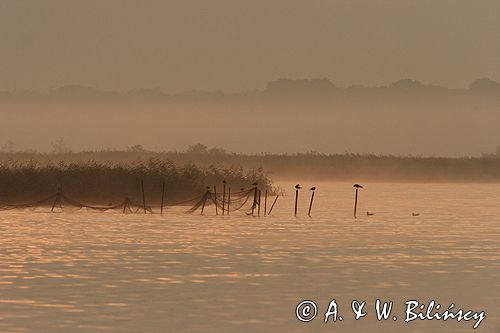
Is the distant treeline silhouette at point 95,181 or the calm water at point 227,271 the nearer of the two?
the calm water at point 227,271

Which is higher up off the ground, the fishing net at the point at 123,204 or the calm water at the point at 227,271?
the fishing net at the point at 123,204

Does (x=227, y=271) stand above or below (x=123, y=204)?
below

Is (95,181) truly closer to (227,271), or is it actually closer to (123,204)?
(123,204)

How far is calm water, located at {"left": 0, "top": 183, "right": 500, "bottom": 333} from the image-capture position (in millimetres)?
17188

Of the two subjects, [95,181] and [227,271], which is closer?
[227,271]

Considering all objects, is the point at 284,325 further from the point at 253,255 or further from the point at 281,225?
the point at 281,225

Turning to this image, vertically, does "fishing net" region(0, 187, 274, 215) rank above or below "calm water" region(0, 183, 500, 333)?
above

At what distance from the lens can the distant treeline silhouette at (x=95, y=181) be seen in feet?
145

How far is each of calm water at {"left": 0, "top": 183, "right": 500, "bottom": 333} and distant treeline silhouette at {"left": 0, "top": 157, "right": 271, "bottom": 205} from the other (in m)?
3.01

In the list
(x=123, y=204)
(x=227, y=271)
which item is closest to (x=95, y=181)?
(x=123, y=204)

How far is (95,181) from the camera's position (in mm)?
44938

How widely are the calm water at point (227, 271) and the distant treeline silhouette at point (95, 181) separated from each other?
3.01 metres

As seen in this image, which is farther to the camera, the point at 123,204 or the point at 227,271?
the point at 123,204

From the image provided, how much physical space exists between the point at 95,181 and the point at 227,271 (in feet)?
72.9
